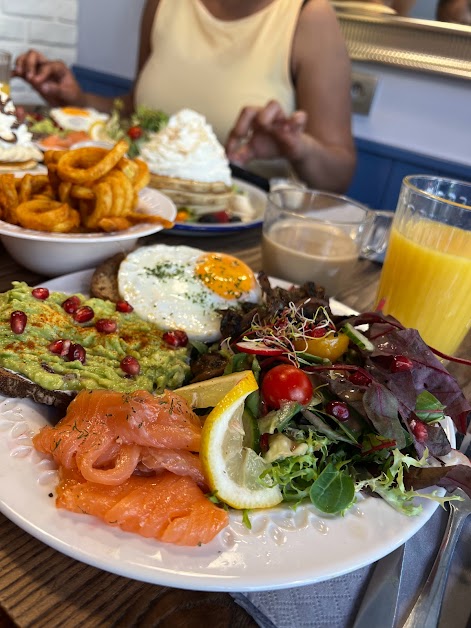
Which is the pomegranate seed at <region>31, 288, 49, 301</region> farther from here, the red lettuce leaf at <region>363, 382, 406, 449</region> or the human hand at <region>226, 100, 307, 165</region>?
the human hand at <region>226, 100, 307, 165</region>

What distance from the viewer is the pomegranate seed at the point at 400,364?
1338 millimetres

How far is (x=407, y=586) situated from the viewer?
1049mm

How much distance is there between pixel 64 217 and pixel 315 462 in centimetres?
117

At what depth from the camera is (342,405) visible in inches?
49.1

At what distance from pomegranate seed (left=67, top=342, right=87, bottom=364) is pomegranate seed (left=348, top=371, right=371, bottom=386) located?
0.69m

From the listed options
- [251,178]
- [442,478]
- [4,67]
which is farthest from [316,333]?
[4,67]

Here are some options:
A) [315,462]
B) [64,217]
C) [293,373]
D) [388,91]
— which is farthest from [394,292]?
[388,91]

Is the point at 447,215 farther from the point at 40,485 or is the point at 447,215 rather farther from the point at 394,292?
the point at 40,485

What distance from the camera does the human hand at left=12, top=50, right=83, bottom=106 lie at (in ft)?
12.9

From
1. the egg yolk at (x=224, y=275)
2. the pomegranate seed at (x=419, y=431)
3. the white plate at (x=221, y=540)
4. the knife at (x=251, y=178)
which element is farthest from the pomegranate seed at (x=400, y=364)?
the knife at (x=251, y=178)

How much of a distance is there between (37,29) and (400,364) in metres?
5.93

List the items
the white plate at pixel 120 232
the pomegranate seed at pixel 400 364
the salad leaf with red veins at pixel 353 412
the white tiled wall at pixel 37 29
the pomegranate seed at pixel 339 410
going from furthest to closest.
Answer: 1. the white tiled wall at pixel 37 29
2. the white plate at pixel 120 232
3. the pomegranate seed at pixel 400 364
4. the pomegranate seed at pixel 339 410
5. the salad leaf with red veins at pixel 353 412

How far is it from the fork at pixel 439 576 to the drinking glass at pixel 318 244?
105cm

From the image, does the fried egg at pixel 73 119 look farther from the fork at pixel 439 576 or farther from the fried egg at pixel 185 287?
the fork at pixel 439 576
